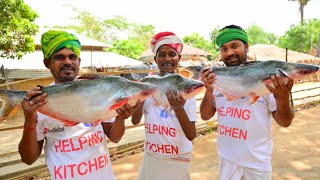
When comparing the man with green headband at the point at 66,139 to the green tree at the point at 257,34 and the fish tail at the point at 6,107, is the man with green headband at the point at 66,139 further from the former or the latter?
the green tree at the point at 257,34

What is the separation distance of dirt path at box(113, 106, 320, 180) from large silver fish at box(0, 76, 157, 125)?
138 inches

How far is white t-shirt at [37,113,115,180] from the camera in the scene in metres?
2.05

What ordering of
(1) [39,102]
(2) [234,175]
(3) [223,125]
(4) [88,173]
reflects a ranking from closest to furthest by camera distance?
(1) [39,102] → (4) [88,173] → (2) [234,175] → (3) [223,125]

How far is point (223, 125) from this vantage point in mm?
2604

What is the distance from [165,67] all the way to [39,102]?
1179 millimetres

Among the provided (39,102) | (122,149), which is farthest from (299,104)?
(39,102)

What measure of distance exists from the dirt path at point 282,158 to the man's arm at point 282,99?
2.88 meters

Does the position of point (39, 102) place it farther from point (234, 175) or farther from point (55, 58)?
point (234, 175)

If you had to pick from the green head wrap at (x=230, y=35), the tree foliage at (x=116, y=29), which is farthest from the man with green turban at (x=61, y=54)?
the tree foliage at (x=116, y=29)

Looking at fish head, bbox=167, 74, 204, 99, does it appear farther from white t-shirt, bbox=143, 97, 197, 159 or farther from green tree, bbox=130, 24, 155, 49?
green tree, bbox=130, 24, 155, 49

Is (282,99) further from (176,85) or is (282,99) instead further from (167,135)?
(167,135)

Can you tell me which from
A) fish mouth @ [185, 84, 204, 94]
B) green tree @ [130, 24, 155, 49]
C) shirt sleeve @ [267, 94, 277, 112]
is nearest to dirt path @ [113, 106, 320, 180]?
shirt sleeve @ [267, 94, 277, 112]

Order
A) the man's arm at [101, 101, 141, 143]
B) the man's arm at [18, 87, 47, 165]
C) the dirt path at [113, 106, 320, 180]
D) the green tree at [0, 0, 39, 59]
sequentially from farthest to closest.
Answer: the green tree at [0, 0, 39, 59]
the dirt path at [113, 106, 320, 180]
the man's arm at [101, 101, 141, 143]
the man's arm at [18, 87, 47, 165]

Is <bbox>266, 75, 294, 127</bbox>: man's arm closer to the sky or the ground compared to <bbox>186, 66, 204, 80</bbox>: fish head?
closer to the ground
